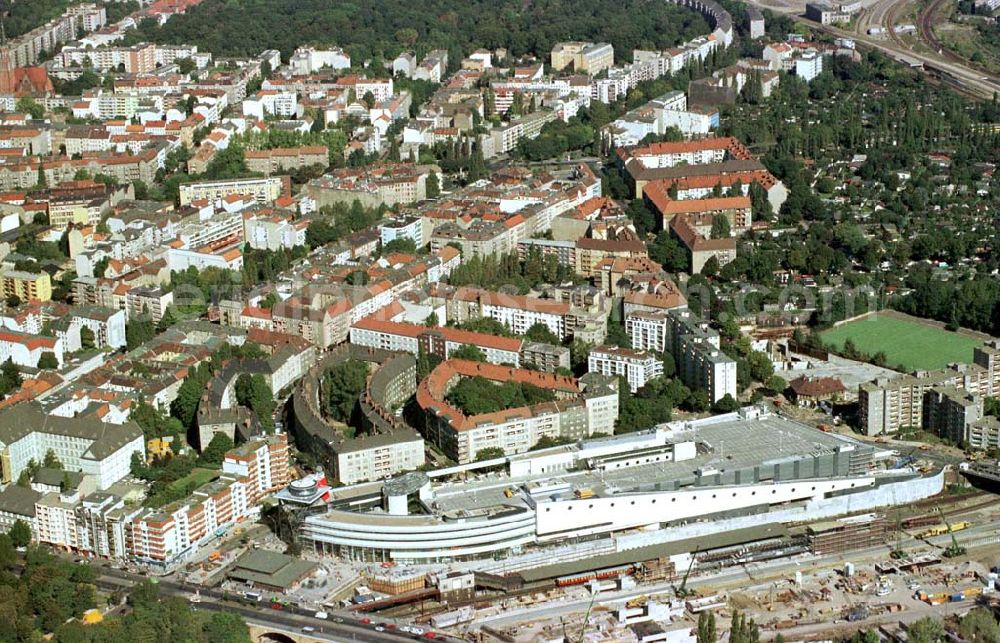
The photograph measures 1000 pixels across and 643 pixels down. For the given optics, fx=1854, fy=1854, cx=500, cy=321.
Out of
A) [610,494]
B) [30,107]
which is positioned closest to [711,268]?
[610,494]

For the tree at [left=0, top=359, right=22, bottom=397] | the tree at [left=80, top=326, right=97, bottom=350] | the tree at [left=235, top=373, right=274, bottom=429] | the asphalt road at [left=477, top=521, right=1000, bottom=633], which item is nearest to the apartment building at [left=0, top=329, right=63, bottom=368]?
the tree at [left=0, top=359, right=22, bottom=397]

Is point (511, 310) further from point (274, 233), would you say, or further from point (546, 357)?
point (274, 233)

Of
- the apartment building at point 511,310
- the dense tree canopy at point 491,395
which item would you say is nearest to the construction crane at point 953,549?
the dense tree canopy at point 491,395

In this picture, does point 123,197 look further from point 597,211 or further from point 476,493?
point 476,493

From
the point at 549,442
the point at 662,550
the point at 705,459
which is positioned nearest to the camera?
the point at 662,550

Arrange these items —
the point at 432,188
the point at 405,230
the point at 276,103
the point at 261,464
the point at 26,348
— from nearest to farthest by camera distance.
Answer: the point at 261,464
the point at 26,348
the point at 405,230
the point at 432,188
the point at 276,103

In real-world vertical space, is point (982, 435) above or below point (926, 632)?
above
